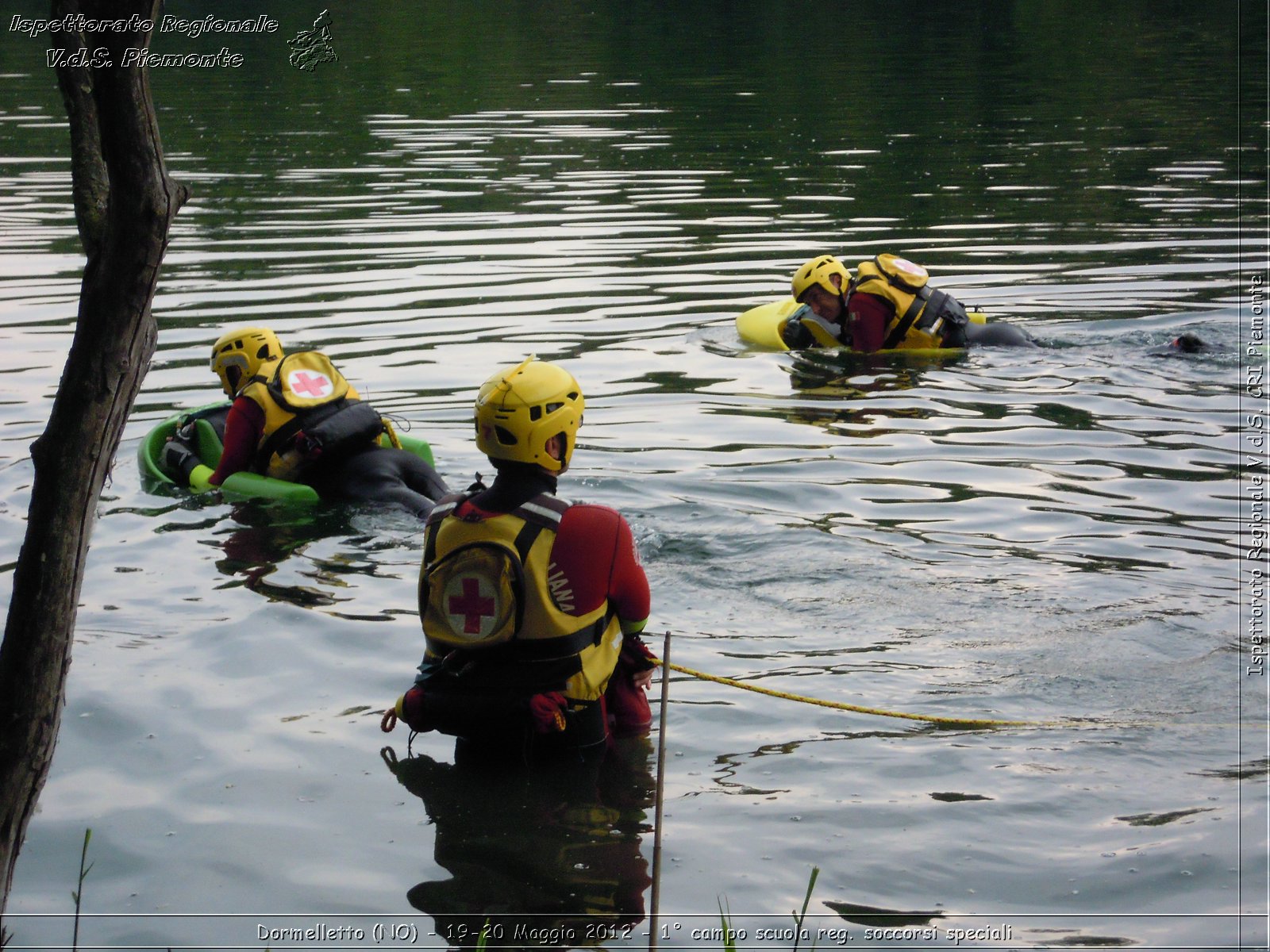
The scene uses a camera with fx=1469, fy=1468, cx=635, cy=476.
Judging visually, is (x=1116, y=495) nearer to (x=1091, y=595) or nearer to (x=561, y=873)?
(x=1091, y=595)

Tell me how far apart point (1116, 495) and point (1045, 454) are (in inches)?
37.4

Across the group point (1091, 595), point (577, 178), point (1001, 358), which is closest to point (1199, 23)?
point (577, 178)

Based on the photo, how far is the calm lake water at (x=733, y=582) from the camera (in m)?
4.89

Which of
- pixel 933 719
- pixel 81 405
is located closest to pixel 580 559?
pixel 933 719

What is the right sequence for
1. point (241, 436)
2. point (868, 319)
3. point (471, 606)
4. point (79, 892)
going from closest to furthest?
1. point (79, 892)
2. point (471, 606)
3. point (241, 436)
4. point (868, 319)

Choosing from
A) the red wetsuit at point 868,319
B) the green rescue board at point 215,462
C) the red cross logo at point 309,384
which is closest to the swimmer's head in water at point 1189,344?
the red wetsuit at point 868,319

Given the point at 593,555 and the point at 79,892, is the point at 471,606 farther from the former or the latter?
the point at 79,892

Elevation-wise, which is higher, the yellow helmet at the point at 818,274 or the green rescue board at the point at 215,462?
the yellow helmet at the point at 818,274

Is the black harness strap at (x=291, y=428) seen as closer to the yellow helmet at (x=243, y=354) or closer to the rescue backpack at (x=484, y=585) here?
the yellow helmet at (x=243, y=354)

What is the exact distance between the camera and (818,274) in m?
12.3

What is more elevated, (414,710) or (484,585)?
(484,585)

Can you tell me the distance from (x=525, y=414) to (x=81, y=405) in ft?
7.00

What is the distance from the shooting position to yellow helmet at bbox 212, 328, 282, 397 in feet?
29.6

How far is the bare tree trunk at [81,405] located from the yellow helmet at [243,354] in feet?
18.6
